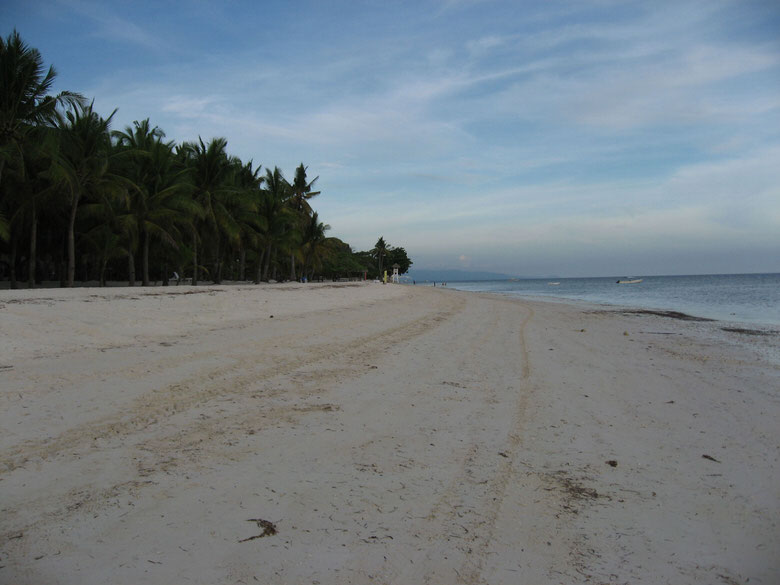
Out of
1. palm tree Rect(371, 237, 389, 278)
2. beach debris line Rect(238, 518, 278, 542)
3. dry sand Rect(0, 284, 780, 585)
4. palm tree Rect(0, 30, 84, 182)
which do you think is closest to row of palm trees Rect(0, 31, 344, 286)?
palm tree Rect(0, 30, 84, 182)

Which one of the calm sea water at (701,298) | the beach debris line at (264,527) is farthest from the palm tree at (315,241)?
the beach debris line at (264,527)

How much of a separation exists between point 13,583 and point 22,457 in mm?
1318

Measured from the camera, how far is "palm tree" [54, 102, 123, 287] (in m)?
18.1

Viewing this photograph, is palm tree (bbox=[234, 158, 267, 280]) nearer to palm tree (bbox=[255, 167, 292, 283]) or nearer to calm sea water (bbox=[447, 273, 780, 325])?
palm tree (bbox=[255, 167, 292, 283])

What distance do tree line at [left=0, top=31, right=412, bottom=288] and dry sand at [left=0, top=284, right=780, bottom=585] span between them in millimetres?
14138

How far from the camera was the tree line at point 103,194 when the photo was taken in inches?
666

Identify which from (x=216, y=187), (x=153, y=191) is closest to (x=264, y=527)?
(x=153, y=191)

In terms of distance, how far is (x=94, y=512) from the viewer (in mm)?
2363

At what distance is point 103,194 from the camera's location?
19.6m

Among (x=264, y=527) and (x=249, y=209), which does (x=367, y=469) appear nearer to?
(x=264, y=527)

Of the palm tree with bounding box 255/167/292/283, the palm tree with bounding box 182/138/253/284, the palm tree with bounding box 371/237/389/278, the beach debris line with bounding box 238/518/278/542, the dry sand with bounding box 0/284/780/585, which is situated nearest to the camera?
the dry sand with bounding box 0/284/780/585

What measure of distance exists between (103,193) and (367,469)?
68.0 feet

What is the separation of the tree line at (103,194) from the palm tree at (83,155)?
4cm

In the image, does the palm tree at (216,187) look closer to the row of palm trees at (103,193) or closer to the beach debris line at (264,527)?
the row of palm trees at (103,193)
